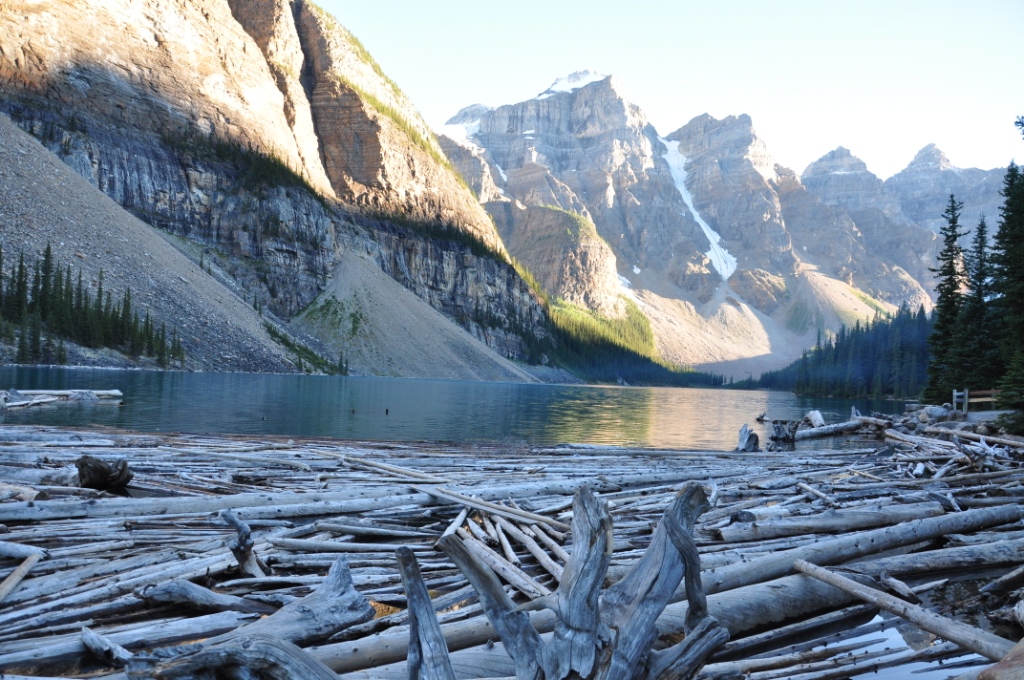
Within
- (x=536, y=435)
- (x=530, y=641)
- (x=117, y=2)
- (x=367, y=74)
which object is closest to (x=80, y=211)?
(x=117, y=2)

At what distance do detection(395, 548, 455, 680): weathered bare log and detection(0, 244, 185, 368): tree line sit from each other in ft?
269

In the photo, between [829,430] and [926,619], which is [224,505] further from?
[829,430]

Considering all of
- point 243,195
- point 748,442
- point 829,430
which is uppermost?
point 243,195

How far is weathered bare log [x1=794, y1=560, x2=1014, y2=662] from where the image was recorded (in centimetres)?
507

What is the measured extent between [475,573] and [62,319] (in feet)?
287

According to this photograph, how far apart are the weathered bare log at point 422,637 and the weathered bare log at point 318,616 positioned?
62.9 inches

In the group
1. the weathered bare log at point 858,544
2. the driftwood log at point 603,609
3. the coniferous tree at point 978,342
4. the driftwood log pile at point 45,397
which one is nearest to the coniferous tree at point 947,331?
the coniferous tree at point 978,342

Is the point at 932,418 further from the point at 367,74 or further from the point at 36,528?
the point at 367,74

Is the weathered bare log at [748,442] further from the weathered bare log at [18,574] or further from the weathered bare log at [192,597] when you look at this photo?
the weathered bare log at [18,574]

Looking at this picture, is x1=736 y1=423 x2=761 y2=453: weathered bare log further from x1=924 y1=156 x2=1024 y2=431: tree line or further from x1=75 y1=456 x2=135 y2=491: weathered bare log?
x1=75 y1=456 x2=135 y2=491: weathered bare log

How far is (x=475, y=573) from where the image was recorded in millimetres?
3352

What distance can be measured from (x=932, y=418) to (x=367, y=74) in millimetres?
Answer: 192312

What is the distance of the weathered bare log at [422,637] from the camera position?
3256 millimetres

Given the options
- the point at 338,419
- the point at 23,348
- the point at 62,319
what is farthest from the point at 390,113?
the point at 338,419
